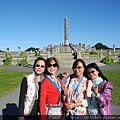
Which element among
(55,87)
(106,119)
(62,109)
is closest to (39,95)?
(55,87)

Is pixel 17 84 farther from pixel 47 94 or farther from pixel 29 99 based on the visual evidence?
pixel 47 94

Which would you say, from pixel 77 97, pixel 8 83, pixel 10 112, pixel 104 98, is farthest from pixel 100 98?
pixel 8 83

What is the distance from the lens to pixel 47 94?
9.64 feet

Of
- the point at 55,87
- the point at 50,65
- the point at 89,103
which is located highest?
the point at 50,65

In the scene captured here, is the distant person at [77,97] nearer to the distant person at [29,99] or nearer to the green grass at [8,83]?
the distant person at [29,99]

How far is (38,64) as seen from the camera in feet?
10.8

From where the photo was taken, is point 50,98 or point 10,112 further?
point 10,112

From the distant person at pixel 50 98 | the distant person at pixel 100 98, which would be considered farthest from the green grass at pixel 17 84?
the distant person at pixel 50 98

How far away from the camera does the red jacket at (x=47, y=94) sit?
9.44ft

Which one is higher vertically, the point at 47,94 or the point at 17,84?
the point at 47,94

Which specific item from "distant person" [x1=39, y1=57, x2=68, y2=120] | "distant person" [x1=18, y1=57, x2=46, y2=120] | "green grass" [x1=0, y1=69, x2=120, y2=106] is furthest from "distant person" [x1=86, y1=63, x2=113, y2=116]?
"green grass" [x1=0, y1=69, x2=120, y2=106]

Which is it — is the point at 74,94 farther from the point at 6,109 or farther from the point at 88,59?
the point at 88,59

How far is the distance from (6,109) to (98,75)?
391 cm

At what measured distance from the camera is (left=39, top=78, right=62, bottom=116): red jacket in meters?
2.88
